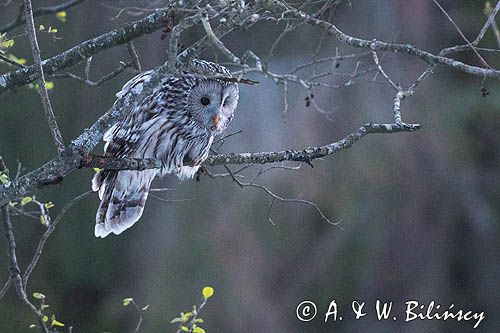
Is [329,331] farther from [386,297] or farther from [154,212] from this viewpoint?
[154,212]

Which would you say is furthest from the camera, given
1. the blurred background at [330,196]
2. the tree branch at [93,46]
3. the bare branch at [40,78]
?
the blurred background at [330,196]

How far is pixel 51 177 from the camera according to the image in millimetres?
3090

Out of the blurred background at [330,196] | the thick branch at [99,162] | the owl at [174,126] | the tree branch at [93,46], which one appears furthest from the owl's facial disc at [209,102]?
the blurred background at [330,196]

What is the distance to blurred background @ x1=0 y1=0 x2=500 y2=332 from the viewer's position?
7129mm

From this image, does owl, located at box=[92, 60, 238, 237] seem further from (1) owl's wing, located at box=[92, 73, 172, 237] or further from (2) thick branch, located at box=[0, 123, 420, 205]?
(2) thick branch, located at box=[0, 123, 420, 205]

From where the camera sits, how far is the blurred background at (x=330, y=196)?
7.13 m

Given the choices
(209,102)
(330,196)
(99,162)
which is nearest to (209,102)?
(209,102)

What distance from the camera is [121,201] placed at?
15.4 feet

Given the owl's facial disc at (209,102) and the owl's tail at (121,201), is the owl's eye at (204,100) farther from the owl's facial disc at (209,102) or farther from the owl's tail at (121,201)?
the owl's tail at (121,201)

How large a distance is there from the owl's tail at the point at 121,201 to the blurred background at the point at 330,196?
2.18m

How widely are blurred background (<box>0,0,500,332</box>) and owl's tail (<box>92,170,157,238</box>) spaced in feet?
7.14

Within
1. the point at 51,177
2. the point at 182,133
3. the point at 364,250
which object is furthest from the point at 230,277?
the point at 51,177

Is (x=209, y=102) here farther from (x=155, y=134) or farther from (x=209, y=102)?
(x=155, y=134)

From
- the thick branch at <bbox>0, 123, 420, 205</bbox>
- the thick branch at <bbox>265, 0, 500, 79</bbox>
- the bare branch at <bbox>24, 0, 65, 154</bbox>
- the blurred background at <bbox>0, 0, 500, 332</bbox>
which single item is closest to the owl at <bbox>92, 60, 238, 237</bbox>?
the thick branch at <bbox>0, 123, 420, 205</bbox>
